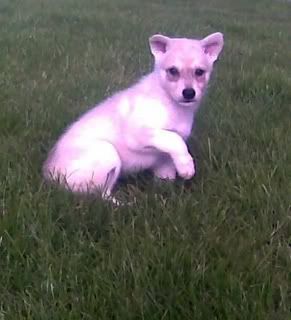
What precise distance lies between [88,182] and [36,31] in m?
4.52

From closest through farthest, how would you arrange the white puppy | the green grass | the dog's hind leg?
the green grass → the dog's hind leg → the white puppy

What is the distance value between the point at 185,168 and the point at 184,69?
21.6 inches

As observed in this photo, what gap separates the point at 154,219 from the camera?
9.74 ft

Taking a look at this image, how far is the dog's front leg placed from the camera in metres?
3.41

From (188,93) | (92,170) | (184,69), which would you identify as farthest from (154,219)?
(184,69)

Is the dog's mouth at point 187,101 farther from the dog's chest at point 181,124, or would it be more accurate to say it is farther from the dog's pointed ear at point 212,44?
the dog's pointed ear at point 212,44

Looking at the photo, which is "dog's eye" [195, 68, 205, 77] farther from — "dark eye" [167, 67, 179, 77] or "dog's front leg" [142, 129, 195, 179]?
"dog's front leg" [142, 129, 195, 179]

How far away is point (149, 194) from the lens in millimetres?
3289

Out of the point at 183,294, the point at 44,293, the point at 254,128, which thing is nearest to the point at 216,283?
the point at 183,294

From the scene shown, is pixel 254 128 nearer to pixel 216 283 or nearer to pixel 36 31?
pixel 216 283

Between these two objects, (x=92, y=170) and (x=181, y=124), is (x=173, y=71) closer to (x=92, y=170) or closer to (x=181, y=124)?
(x=181, y=124)

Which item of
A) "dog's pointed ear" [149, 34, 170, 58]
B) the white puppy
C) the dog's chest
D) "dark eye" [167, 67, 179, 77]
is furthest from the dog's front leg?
"dog's pointed ear" [149, 34, 170, 58]

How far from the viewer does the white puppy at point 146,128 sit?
3.34 metres

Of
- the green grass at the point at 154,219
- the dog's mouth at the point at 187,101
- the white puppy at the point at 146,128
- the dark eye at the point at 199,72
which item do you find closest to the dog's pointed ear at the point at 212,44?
the white puppy at the point at 146,128
